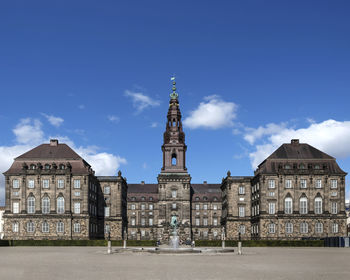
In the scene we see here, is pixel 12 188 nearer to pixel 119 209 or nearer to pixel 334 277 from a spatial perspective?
pixel 119 209

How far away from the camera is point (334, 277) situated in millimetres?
28547

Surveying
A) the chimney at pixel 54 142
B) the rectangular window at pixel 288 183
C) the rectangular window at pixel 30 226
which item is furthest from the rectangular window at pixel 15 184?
the rectangular window at pixel 288 183

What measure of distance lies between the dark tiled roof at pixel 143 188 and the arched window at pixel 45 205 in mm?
67867

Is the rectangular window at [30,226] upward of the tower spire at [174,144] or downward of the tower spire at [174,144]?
downward

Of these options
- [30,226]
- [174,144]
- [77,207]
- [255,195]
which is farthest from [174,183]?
[30,226]

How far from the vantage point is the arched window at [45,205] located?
10356 centimetres

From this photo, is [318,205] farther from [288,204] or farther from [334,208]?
[288,204]

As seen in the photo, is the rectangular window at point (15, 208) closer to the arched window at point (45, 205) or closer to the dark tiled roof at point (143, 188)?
the arched window at point (45, 205)

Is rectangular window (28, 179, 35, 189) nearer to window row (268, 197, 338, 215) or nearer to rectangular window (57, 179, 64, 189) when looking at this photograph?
rectangular window (57, 179, 64, 189)

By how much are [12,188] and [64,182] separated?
393 inches

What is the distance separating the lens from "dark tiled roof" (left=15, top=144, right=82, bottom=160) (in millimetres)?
106688

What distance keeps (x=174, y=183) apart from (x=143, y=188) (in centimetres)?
3978

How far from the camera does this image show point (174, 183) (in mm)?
134750

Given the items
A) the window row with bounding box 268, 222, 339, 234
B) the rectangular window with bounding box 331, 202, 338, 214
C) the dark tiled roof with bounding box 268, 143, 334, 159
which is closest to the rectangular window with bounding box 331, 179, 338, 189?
the rectangular window with bounding box 331, 202, 338, 214
